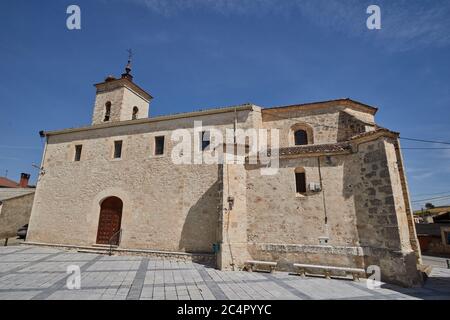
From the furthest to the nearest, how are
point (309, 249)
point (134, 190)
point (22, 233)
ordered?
point (22, 233) → point (134, 190) → point (309, 249)

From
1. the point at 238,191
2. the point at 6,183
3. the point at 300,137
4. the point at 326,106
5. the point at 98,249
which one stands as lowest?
the point at 98,249

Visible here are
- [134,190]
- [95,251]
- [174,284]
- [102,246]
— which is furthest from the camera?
[134,190]

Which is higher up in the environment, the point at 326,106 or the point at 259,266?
the point at 326,106

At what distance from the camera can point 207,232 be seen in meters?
11.4

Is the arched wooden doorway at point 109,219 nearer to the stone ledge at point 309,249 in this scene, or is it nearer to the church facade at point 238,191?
the church facade at point 238,191

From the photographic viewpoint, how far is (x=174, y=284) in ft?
23.5

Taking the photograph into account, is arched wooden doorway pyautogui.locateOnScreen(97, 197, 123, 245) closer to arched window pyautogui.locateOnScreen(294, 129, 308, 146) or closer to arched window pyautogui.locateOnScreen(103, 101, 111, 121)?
arched window pyautogui.locateOnScreen(103, 101, 111, 121)

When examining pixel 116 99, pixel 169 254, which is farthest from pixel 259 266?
pixel 116 99

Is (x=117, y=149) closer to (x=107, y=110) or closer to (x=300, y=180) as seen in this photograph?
(x=107, y=110)

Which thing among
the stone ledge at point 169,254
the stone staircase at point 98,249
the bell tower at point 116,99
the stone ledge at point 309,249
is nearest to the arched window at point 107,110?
the bell tower at point 116,99

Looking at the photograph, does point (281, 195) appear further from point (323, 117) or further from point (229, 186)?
point (323, 117)

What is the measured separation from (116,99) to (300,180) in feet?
51.3

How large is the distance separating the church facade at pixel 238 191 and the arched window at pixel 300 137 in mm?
57

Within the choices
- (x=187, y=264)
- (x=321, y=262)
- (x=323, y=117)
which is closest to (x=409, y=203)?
(x=321, y=262)
